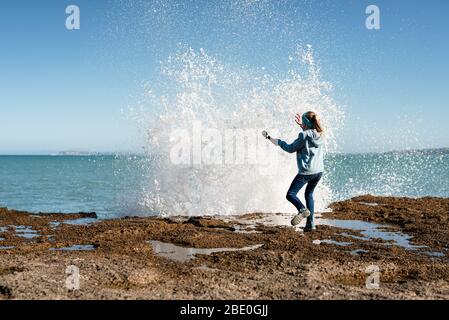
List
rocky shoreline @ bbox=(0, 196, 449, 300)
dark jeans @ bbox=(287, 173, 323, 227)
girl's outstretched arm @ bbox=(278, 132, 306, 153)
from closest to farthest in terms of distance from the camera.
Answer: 1. rocky shoreline @ bbox=(0, 196, 449, 300)
2. girl's outstretched arm @ bbox=(278, 132, 306, 153)
3. dark jeans @ bbox=(287, 173, 323, 227)

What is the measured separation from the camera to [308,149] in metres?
8.41

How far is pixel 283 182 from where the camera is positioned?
13422 mm

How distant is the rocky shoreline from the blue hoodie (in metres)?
1.34

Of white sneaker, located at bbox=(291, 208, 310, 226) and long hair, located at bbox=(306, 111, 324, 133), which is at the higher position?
long hair, located at bbox=(306, 111, 324, 133)

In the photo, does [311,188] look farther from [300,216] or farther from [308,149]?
[308,149]

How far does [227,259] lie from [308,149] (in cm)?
298

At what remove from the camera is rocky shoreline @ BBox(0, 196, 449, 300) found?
491 centimetres

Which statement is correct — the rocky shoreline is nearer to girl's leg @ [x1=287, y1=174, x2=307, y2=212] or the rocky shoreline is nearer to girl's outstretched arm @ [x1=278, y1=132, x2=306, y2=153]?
girl's leg @ [x1=287, y1=174, x2=307, y2=212]

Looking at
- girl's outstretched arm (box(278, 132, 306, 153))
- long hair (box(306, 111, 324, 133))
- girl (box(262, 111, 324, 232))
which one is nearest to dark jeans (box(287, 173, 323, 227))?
girl (box(262, 111, 324, 232))

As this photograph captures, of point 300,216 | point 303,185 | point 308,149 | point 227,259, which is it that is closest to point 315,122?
point 308,149

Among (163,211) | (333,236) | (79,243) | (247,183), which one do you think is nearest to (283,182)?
(247,183)

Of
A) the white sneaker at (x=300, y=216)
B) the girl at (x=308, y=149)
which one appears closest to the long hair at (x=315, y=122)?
the girl at (x=308, y=149)
